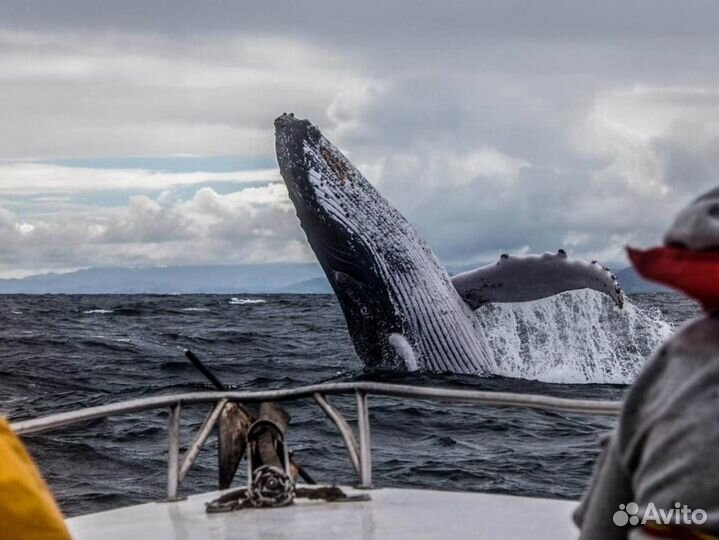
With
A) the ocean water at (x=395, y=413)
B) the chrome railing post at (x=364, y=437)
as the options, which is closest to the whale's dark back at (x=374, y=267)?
the ocean water at (x=395, y=413)

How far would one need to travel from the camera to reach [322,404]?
399cm

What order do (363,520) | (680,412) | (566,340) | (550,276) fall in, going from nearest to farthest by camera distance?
(680,412) → (363,520) → (550,276) → (566,340)

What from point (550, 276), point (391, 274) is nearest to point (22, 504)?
point (550, 276)

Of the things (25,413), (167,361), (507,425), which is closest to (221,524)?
(507,425)

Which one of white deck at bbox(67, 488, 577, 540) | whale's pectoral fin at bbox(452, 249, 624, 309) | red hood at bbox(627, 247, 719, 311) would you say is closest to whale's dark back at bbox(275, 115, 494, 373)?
whale's pectoral fin at bbox(452, 249, 624, 309)

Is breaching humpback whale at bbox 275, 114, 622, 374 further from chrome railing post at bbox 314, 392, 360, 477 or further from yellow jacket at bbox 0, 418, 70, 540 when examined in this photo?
yellow jacket at bbox 0, 418, 70, 540

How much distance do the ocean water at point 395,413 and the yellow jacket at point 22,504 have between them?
7126 millimetres

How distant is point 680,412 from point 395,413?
10.8 metres

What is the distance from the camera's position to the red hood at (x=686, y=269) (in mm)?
1234

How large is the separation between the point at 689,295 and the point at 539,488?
738 centimetres

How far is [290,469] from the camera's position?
418 cm

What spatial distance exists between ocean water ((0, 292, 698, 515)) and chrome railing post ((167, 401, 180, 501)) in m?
4.57

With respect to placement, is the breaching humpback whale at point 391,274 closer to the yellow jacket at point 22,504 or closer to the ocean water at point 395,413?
the ocean water at point 395,413

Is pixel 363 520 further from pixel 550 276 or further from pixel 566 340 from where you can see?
pixel 566 340
